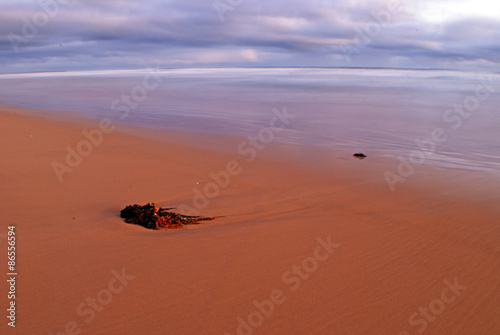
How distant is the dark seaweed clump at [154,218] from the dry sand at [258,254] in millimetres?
172

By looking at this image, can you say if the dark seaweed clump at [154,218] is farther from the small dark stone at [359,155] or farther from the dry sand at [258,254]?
the small dark stone at [359,155]

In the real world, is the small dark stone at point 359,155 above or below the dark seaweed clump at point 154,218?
above

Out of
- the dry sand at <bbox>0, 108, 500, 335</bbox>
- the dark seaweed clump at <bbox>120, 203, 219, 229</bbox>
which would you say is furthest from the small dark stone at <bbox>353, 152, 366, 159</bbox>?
the dark seaweed clump at <bbox>120, 203, 219, 229</bbox>

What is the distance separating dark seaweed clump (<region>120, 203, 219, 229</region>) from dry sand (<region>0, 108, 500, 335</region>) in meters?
0.17

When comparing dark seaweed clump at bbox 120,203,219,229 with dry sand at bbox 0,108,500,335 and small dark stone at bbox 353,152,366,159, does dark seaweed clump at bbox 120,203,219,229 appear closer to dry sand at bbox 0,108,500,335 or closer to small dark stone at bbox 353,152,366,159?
dry sand at bbox 0,108,500,335

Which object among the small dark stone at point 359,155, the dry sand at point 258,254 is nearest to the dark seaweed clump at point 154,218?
the dry sand at point 258,254

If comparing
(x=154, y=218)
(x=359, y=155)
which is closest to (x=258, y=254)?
(x=154, y=218)

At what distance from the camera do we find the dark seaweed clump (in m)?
4.89

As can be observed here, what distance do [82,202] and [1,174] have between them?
2.18 meters

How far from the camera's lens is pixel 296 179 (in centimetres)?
718

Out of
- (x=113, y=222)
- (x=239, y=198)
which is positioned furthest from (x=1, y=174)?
(x=239, y=198)

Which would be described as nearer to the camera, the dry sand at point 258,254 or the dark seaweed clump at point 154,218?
the dry sand at point 258,254

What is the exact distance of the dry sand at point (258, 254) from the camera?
126 inches

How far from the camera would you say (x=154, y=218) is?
4910 millimetres
